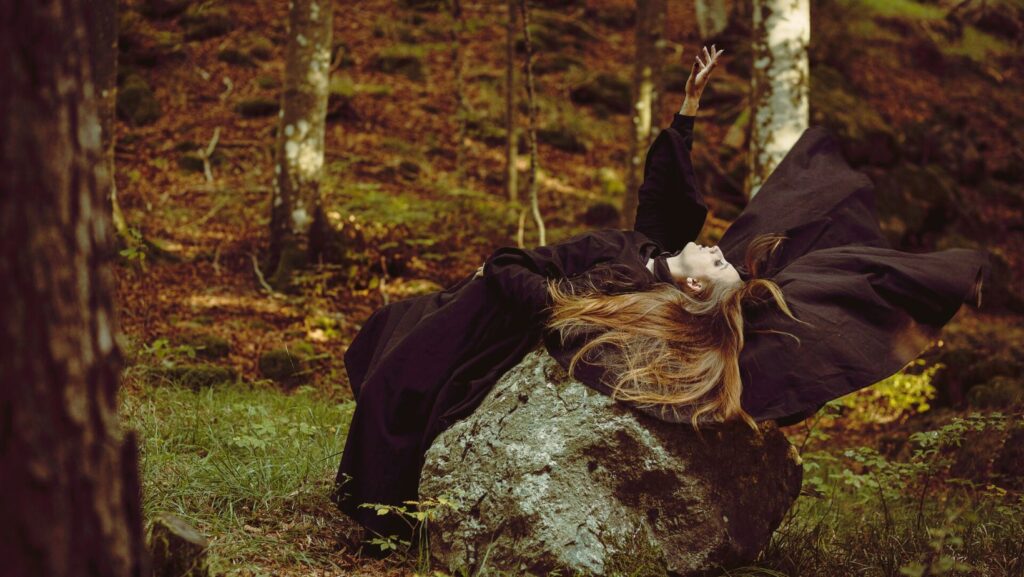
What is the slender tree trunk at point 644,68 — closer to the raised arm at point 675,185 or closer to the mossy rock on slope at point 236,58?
the raised arm at point 675,185

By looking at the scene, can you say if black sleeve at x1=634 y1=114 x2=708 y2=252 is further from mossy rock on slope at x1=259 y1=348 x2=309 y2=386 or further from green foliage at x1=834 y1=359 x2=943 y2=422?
mossy rock on slope at x1=259 y1=348 x2=309 y2=386

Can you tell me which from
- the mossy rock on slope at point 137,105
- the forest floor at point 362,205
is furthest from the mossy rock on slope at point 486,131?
the mossy rock on slope at point 137,105

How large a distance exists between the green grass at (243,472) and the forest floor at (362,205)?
17 millimetres

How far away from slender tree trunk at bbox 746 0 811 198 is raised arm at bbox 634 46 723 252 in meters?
1.61

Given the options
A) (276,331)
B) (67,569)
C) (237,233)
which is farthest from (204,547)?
(237,233)

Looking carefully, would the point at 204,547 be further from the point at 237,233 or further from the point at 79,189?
the point at 237,233

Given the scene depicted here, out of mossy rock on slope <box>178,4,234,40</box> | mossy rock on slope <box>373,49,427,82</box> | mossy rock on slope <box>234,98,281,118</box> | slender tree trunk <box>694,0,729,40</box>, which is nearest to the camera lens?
mossy rock on slope <box>234,98,281,118</box>

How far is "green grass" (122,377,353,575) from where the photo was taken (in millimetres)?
3775

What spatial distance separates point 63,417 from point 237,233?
9.03m

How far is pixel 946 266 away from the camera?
13.2ft

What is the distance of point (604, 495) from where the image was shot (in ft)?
11.9

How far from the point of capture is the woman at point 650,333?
12.0 feet

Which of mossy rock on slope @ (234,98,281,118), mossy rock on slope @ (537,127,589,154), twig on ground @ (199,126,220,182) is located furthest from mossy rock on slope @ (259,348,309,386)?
mossy rock on slope @ (537,127,589,154)

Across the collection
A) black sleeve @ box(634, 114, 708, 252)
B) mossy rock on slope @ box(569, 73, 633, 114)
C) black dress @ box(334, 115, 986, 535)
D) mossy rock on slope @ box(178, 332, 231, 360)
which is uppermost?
mossy rock on slope @ box(569, 73, 633, 114)
